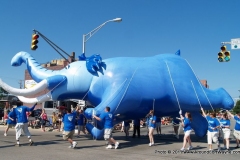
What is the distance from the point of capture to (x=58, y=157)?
281 inches

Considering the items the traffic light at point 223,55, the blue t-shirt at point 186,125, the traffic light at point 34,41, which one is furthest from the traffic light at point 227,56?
the traffic light at point 34,41

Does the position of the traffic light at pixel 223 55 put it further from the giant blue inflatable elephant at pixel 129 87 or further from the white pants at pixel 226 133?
the white pants at pixel 226 133

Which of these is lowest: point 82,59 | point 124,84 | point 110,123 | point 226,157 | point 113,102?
point 226,157

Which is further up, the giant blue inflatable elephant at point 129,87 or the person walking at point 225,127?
the giant blue inflatable elephant at point 129,87

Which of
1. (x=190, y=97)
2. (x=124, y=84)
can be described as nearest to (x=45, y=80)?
(x=124, y=84)

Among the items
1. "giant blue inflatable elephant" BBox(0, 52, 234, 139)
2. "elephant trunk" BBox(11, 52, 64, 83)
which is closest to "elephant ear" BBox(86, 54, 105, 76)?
"giant blue inflatable elephant" BBox(0, 52, 234, 139)

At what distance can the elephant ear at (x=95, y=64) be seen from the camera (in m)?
10.0

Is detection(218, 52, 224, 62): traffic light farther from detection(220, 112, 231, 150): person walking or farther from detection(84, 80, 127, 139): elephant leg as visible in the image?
detection(84, 80, 127, 139): elephant leg

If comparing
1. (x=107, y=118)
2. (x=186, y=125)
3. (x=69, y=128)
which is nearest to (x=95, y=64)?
(x=107, y=118)

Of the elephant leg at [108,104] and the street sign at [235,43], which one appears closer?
the elephant leg at [108,104]

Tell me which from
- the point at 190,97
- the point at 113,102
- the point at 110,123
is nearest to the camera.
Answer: the point at 110,123

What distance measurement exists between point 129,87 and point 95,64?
142cm

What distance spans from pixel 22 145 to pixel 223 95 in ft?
23.0

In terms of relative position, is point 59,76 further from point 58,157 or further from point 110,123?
point 58,157
